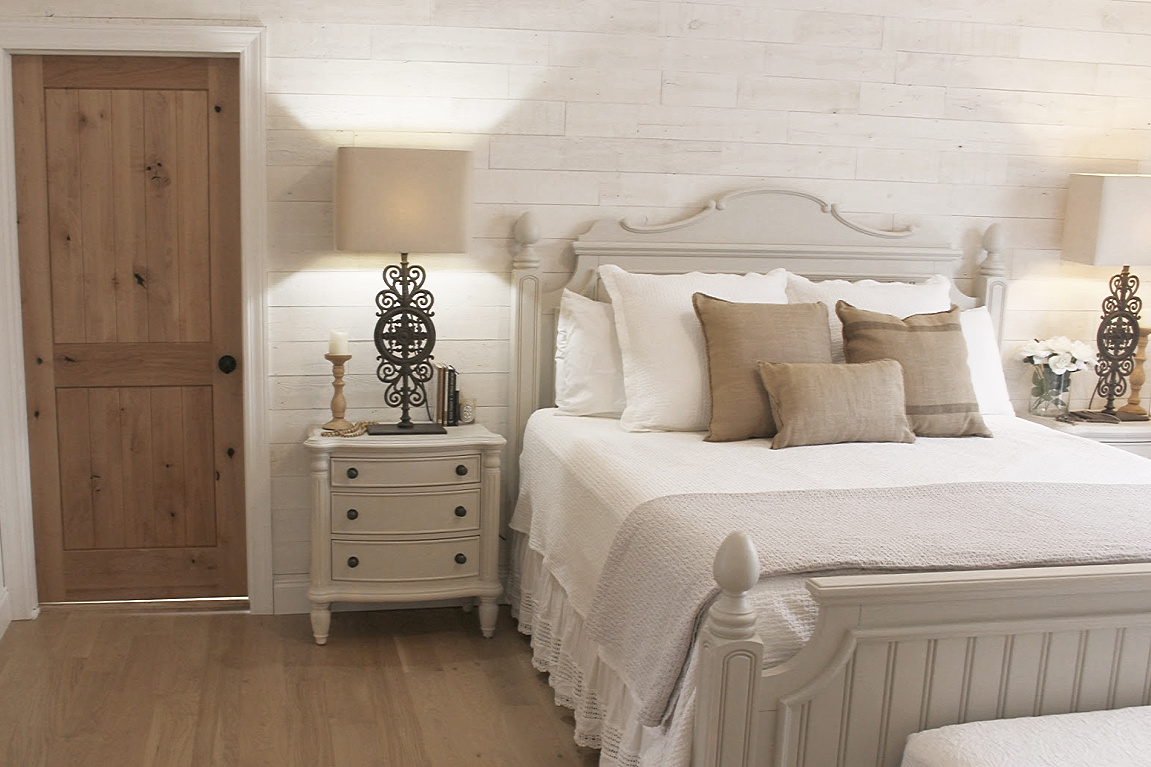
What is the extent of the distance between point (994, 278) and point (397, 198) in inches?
86.6

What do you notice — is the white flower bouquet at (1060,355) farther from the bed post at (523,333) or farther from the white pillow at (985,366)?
the bed post at (523,333)

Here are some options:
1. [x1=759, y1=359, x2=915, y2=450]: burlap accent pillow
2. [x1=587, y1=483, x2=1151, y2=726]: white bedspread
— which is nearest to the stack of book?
[x1=759, y1=359, x2=915, y2=450]: burlap accent pillow

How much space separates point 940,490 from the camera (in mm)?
2594

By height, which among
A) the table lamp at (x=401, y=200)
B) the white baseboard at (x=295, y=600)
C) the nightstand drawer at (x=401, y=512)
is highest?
the table lamp at (x=401, y=200)

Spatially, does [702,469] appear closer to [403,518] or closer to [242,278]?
[403,518]

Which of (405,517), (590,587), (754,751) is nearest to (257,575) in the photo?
(405,517)

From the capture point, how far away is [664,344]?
337cm

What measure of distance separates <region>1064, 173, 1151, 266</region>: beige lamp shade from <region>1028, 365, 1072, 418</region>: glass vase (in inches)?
16.6

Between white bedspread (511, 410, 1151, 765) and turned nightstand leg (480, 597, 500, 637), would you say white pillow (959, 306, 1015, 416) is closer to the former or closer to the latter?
white bedspread (511, 410, 1151, 765)

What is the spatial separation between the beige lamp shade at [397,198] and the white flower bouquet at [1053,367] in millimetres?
2182

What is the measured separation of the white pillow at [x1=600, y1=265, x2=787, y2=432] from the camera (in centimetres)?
332

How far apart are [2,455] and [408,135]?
1642 millimetres

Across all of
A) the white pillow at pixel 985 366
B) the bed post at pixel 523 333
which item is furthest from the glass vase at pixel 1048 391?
the bed post at pixel 523 333

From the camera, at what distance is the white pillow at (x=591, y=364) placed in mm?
3533
